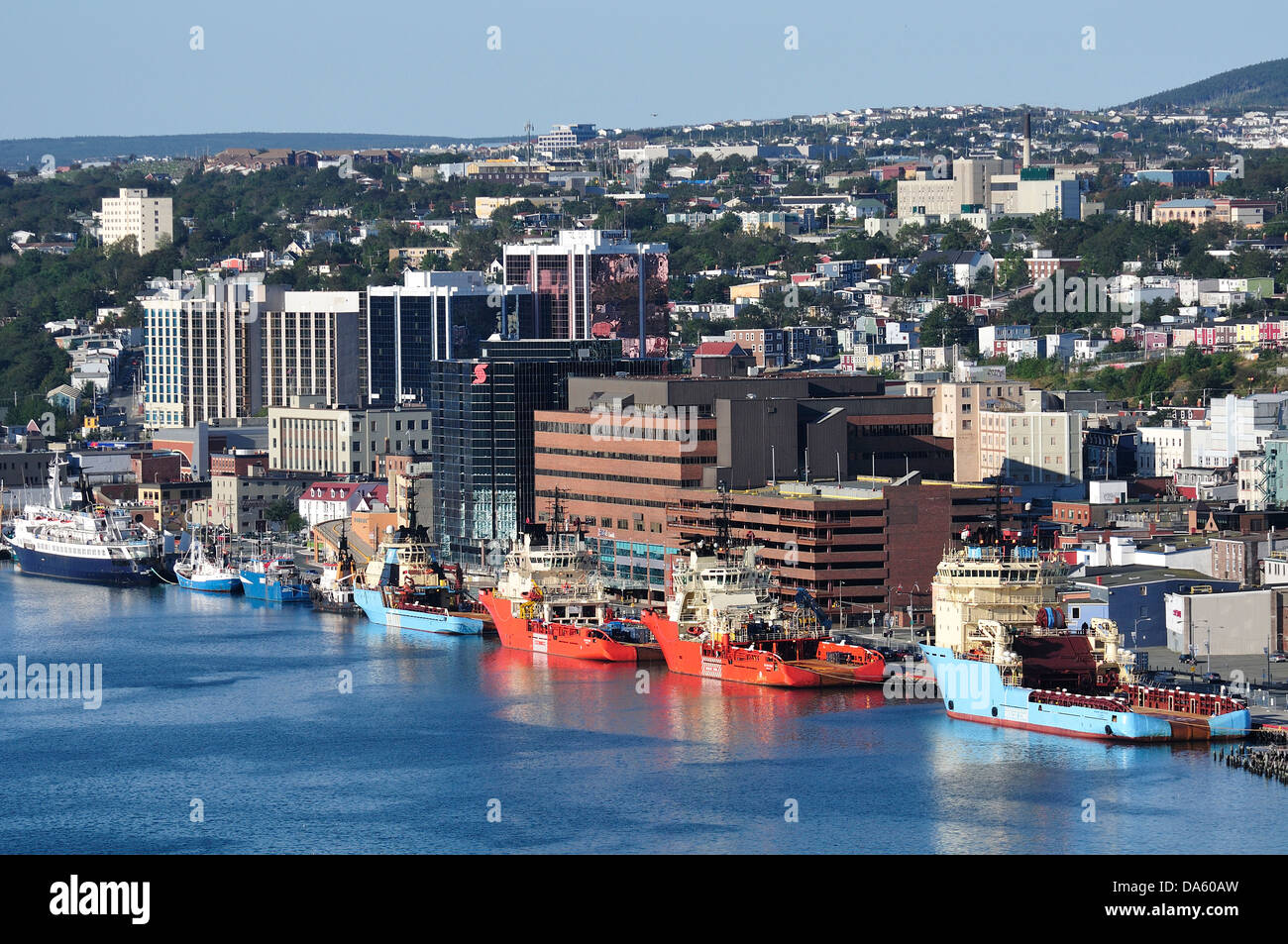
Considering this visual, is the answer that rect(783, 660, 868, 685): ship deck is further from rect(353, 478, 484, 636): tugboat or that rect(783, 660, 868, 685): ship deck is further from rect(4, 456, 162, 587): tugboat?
rect(4, 456, 162, 587): tugboat

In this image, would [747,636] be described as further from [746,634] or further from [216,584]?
[216,584]

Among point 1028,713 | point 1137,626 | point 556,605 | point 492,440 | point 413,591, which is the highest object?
point 492,440

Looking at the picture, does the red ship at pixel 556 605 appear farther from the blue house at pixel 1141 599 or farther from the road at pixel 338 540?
the road at pixel 338 540

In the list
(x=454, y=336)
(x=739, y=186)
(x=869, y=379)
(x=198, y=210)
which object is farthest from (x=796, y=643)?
(x=739, y=186)

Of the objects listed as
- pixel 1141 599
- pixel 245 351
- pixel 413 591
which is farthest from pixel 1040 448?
pixel 245 351

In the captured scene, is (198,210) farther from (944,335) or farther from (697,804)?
(697,804)
